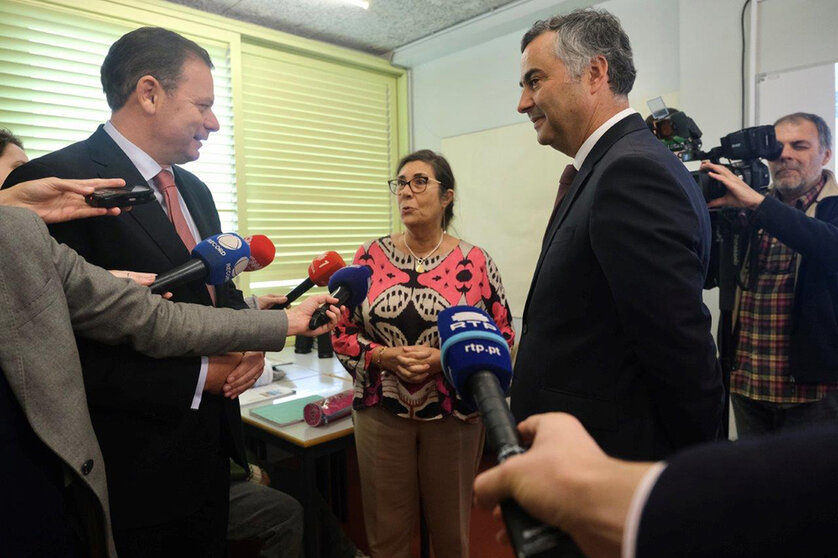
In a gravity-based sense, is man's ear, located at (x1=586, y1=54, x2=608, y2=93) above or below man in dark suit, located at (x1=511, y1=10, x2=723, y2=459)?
above

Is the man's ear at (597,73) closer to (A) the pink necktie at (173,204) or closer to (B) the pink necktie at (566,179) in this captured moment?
(B) the pink necktie at (566,179)

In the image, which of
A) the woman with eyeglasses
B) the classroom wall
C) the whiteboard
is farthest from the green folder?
the classroom wall

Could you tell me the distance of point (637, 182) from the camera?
42.0 inches

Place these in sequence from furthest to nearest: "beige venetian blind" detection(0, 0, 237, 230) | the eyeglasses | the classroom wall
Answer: "beige venetian blind" detection(0, 0, 237, 230)
the classroom wall
the eyeglasses

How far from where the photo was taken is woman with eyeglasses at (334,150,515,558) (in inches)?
70.6

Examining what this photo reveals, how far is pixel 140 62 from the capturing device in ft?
4.10

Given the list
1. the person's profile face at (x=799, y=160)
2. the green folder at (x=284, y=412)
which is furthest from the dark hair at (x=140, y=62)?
the person's profile face at (x=799, y=160)

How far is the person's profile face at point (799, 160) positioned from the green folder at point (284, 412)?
2191 millimetres

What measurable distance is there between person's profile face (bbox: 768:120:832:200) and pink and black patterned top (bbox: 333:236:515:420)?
127 centimetres

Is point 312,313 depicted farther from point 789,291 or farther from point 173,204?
point 789,291

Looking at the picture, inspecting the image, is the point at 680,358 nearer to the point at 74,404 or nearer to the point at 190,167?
the point at 74,404

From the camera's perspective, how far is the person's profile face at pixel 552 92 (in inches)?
52.3

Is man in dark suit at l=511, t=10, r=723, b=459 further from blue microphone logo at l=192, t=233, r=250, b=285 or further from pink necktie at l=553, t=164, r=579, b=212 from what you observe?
blue microphone logo at l=192, t=233, r=250, b=285

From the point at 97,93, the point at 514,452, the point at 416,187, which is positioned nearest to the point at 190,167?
the point at 97,93
